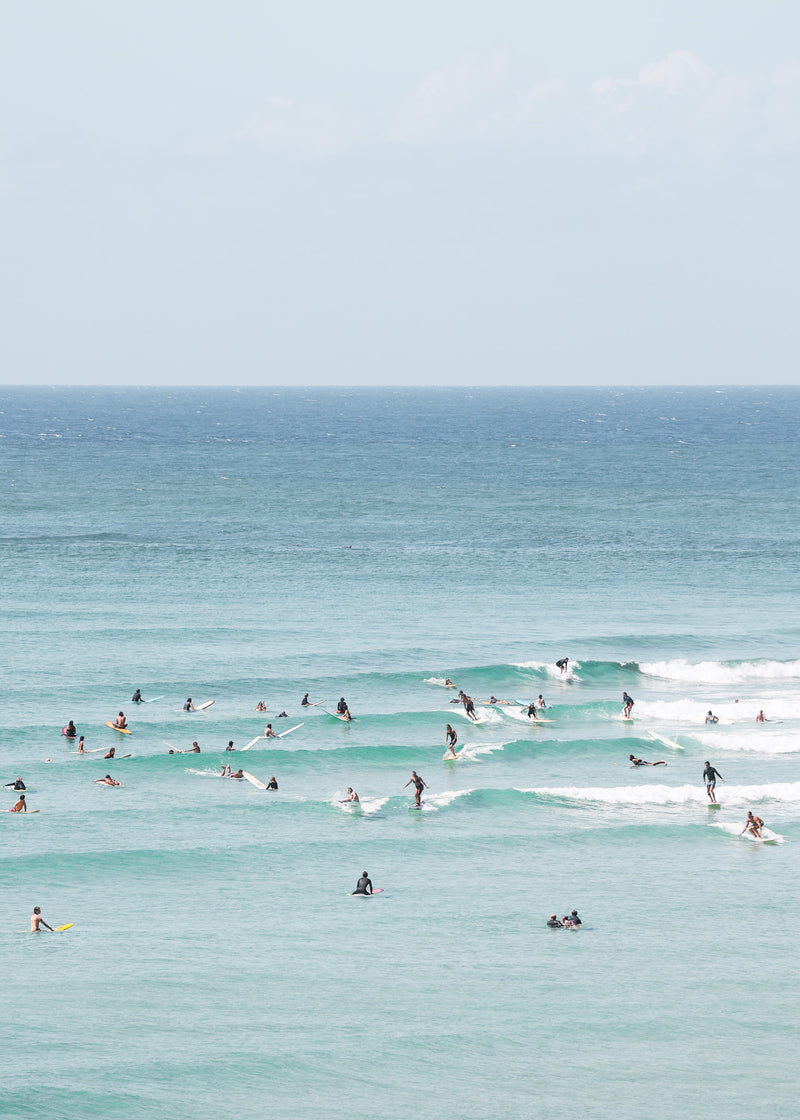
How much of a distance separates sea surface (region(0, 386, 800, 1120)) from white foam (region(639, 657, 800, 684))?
9.0 inches

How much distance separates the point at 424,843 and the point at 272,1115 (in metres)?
16.3

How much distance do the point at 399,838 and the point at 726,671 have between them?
1036 inches

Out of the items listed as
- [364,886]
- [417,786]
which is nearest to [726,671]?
[417,786]

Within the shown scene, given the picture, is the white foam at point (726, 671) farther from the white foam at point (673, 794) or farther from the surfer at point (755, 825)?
the surfer at point (755, 825)

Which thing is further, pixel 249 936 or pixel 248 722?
pixel 248 722

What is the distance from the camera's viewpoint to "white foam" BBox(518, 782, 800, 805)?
47.3 metres

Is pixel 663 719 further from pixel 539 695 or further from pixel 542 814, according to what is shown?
pixel 542 814

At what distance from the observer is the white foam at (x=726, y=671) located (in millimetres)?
63000

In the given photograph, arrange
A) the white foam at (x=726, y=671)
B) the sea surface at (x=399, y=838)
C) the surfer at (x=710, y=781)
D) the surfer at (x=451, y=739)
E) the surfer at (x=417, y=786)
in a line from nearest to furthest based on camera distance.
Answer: the sea surface at (x=399, y=838) < the surfer at (x=417, y=786) < the surfer at (x=710, y=781) < the surfer at (x=451, y=739) < the white foam at (x=726, y=671)

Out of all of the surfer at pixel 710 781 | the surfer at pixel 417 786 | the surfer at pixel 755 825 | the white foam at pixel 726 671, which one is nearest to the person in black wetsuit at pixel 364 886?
the surfer at pixel 417 786

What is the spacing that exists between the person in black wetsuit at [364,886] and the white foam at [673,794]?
36.3 ft

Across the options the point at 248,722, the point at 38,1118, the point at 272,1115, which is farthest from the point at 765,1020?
the point at 248,722

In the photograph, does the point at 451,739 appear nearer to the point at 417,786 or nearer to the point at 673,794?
the point at 417,786

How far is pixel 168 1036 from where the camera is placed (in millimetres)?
30375
